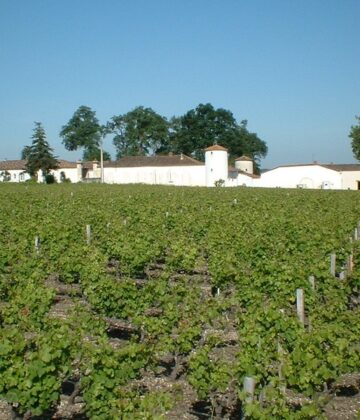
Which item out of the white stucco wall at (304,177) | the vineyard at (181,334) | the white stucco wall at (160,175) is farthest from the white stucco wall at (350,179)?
the vineyard at (181,334)

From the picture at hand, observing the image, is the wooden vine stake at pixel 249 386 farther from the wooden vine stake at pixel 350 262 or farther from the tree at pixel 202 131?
the tree at pixel 202 131

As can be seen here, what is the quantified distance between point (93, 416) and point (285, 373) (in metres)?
1.79

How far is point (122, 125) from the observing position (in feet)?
326

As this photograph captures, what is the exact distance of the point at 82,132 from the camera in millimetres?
102688

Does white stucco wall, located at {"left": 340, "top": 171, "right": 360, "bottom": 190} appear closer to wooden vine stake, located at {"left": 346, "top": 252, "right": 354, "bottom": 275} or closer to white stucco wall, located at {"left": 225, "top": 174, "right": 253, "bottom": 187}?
white stucco wall, located at {"left": 225, "top": 174, "right": 253, "bottom": 187}

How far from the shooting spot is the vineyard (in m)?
5.09

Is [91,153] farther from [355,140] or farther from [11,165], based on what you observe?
[355,140]

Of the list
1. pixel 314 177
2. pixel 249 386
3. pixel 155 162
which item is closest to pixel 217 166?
pixel 155 162

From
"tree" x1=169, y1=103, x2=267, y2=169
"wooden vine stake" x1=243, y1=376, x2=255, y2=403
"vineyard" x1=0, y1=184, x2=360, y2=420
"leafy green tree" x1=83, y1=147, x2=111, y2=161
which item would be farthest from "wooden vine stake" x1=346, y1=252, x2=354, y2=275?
"leafy green tree" x1=83, y1=147, x2=111, y2=161

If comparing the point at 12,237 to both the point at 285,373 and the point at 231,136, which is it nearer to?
the point at 285,373

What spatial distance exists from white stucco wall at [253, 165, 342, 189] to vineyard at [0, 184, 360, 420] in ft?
181

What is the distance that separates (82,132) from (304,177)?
48.9 m

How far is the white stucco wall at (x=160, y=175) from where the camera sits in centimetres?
7156

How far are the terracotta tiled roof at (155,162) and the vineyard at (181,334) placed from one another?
5971 centimetres
